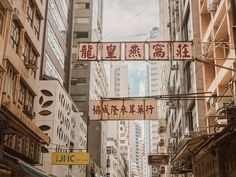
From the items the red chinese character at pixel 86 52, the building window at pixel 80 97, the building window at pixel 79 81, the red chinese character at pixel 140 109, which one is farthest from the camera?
the building window at pixel 79 81

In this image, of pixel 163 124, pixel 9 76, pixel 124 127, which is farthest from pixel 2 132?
pixel 124 127

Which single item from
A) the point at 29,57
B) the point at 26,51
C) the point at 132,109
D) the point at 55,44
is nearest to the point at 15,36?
the point at 26,51

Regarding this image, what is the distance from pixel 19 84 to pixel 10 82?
1631mm

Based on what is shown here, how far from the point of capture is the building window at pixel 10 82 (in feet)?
71.4

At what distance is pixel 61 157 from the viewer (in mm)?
27594

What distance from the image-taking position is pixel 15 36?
23.3 meters

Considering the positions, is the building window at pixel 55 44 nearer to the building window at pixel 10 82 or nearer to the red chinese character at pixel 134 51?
the building window at pixel 10 82

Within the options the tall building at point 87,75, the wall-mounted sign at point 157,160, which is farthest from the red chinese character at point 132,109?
the tall building at point 87,75

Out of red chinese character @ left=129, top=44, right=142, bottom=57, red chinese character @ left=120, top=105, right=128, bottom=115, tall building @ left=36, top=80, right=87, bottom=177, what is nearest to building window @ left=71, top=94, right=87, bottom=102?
tall building @ left=36, top=80, right=87, bottom=177

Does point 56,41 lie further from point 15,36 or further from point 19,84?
point 15,36

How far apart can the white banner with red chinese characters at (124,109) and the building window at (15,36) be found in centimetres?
566

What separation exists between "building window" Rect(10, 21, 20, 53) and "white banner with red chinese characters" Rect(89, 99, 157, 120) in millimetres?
5656

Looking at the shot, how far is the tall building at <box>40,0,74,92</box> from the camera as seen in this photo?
127 feet

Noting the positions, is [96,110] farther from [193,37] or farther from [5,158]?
[193,37]
